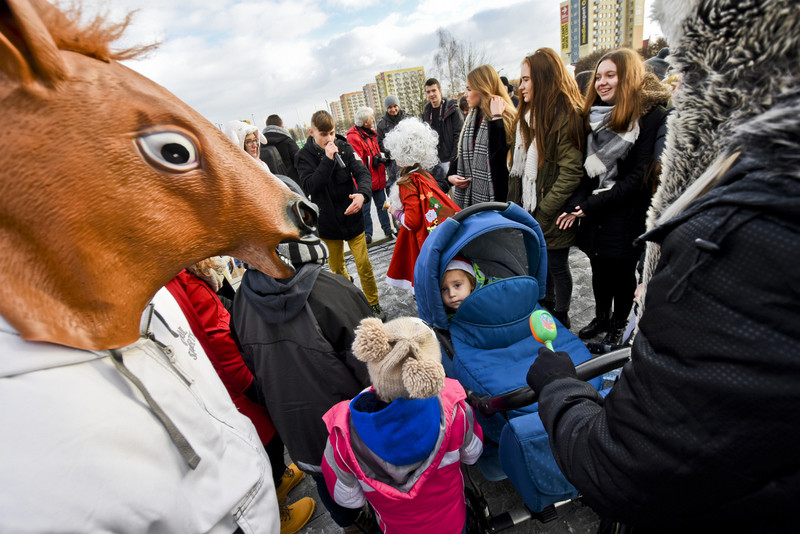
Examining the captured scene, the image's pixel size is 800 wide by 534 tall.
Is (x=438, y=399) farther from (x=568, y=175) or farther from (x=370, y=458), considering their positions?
(x=568, y=175)

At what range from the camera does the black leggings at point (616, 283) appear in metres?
2.54

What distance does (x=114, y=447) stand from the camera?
0.58 metres

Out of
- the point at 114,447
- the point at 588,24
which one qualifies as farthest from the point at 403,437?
the point at 588,24

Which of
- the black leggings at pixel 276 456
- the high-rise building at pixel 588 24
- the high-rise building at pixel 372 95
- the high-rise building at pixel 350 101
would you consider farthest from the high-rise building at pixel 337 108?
the black leggings at pixel 276 456

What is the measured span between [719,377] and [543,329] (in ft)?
3.26

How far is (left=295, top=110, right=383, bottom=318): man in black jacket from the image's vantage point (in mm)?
3535

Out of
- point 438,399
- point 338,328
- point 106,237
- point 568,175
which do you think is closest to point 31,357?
point 106,237

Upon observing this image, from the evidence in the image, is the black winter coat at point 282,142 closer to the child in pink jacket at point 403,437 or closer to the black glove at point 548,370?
the child in pink jacket at point 403,437

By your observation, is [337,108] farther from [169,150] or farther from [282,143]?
[169,150]

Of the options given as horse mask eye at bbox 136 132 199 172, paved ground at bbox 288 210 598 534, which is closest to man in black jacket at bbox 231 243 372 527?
paved ground at bbox 288 210 598 534

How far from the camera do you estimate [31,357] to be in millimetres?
513

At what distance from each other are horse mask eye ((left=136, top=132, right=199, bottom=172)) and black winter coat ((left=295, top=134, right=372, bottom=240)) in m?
3.05

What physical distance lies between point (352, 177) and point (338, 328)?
270 cm

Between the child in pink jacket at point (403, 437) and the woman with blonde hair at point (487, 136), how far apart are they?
7.21ft
